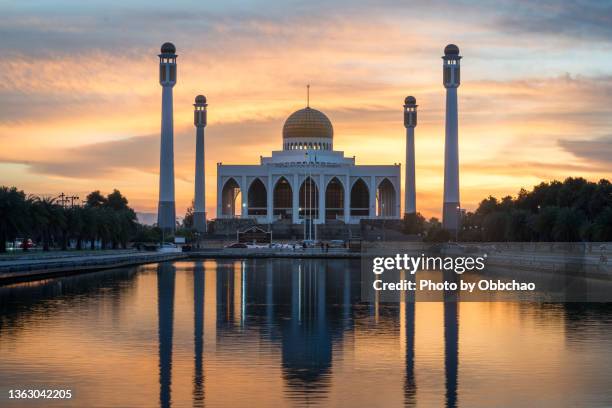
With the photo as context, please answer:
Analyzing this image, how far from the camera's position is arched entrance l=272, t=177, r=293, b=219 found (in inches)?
4783

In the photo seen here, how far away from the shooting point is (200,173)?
381 feet

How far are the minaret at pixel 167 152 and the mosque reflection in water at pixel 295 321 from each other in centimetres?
5778

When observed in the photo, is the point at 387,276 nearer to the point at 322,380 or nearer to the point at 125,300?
the point at 125,300

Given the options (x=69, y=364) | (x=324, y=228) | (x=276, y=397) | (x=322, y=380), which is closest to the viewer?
(x=276, y=397)

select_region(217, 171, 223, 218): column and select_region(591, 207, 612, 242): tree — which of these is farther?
select_region(217, 171, 223, 218): column

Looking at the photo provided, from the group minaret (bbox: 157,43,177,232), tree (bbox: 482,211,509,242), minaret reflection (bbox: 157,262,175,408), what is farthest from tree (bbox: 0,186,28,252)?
minaret (bbox: 157,43,177,232)

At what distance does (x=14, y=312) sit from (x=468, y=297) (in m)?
13.8

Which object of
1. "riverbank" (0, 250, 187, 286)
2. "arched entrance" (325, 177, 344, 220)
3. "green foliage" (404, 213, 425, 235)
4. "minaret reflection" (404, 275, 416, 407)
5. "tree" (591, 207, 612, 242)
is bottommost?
"minaret reflection" (404, 275, 416, 407)

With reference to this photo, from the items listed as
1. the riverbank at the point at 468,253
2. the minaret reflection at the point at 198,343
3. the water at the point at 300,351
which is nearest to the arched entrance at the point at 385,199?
the riverbank at the point at 468,253

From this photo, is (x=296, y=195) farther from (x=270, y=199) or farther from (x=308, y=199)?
(x=270, y=199)

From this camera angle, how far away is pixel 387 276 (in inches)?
1944

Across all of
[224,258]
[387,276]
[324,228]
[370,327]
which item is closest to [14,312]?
[370,327]

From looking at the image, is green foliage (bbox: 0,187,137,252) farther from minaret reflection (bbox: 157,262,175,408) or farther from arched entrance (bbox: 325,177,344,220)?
arched entrance (bbox: 325,177,344,220)

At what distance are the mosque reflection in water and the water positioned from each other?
0.14ft
